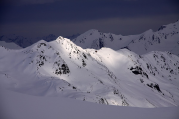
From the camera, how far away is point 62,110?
11.7 m

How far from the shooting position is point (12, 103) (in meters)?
11.8

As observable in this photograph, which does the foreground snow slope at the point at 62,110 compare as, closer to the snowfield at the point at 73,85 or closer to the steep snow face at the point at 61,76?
the snowfield at the point at 73,85

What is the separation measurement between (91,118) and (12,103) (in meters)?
5.30

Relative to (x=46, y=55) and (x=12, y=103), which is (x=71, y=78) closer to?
(x=46, y=55)

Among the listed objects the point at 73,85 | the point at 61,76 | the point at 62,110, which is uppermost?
the point at 62,110

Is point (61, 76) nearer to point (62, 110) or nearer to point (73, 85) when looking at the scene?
point (73, 85)

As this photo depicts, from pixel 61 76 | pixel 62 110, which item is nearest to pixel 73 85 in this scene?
pixel 61 76

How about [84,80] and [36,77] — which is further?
[84,80]

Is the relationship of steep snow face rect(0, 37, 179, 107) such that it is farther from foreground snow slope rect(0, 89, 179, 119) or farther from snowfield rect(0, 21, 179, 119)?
foreground snow slope rect(0, 89, 179, 119)

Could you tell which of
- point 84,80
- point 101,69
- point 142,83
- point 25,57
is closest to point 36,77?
point 25,57

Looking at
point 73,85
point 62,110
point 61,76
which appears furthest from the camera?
point 61,76

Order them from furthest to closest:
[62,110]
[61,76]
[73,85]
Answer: [61,76] < [73,85] < [62,110]

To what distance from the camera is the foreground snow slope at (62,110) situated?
10.7m

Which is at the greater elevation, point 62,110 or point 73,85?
point 62,110
